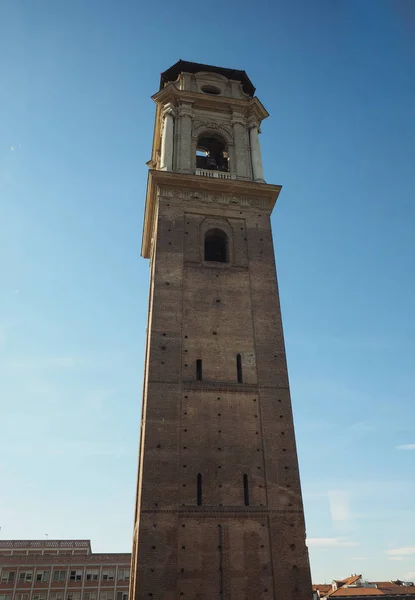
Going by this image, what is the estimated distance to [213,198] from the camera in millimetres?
27344

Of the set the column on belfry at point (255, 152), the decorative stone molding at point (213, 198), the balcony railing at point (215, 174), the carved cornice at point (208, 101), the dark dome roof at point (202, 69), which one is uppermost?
the dark dome roof at point (202, 69)

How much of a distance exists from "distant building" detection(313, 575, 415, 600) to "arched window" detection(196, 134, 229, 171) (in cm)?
5297

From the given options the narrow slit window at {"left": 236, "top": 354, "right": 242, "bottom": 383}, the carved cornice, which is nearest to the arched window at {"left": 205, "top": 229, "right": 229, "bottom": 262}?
the narrow slit window at {"left": 236, "top": 354, "right": 242, "bottom": 383}

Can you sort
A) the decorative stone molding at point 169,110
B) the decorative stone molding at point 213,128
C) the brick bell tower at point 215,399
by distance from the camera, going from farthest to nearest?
1. the decorative stone molding at point 169,110
2. the decorative stone molding at point 213,128
3. the brick bell tower at point 215,399

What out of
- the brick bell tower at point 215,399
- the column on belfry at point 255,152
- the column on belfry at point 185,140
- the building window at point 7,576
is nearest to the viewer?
the brick bell tower at point 215,399

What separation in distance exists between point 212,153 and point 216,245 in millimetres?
8145

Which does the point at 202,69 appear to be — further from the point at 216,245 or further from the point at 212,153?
the point at 216,245

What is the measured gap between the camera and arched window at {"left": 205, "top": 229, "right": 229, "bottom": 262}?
26534mm

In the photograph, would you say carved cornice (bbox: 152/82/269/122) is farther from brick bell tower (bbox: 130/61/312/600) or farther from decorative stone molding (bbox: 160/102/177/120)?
brick bell tower (bbox: 130/61/312/600)

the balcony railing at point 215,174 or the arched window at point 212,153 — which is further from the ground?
the arched window at point 212,153

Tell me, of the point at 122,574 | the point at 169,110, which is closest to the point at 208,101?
the point at 169,110

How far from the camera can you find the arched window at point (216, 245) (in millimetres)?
26534

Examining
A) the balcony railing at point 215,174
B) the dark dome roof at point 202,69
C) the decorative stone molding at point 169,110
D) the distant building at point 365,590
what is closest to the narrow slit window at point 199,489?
the balcony railing at point 215,174

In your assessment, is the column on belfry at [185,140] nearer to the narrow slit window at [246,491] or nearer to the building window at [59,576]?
the narrow slit window at [246,491]
